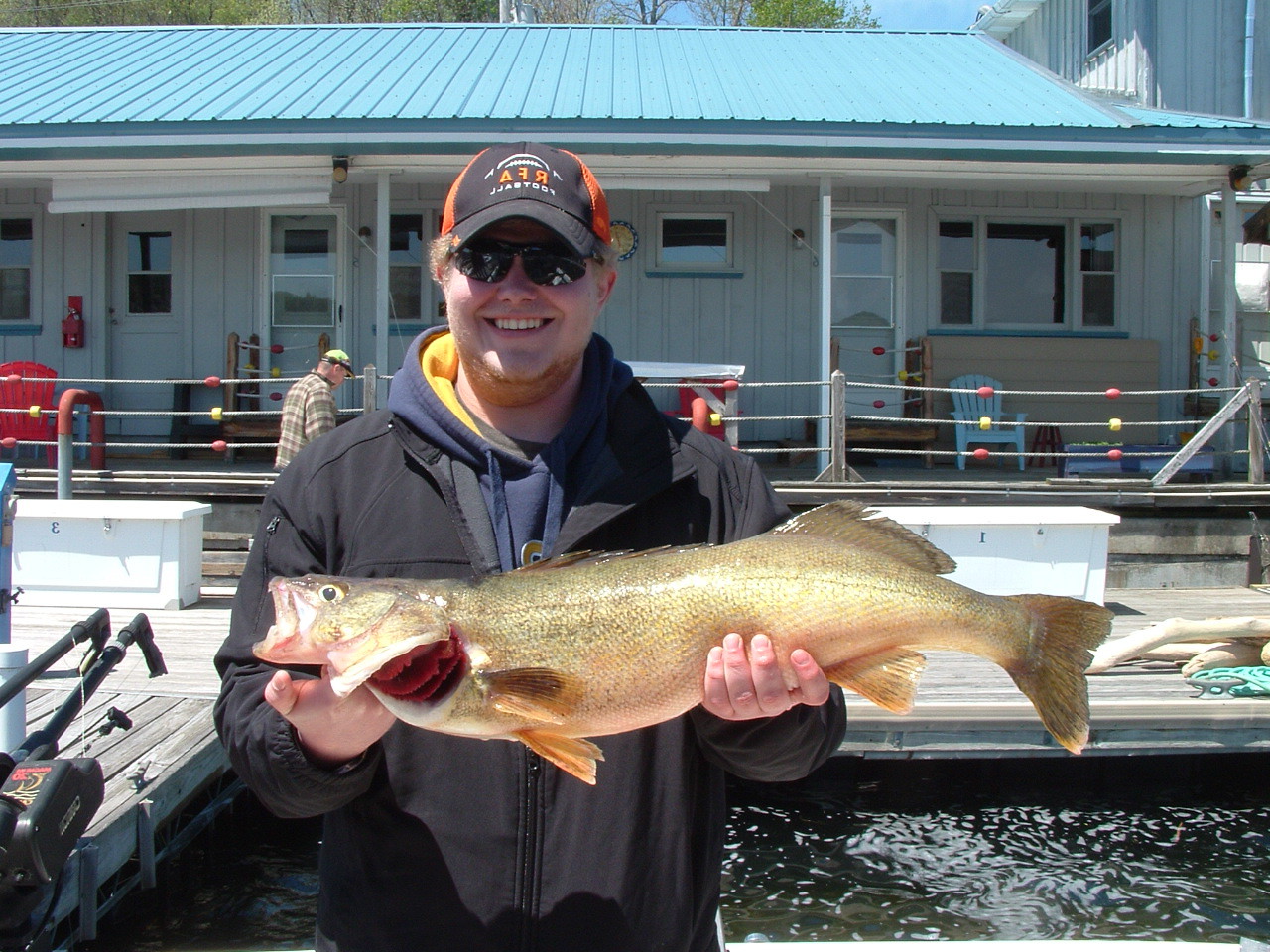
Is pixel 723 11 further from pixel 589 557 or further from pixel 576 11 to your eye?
pixel 589 557

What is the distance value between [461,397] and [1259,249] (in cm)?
1360

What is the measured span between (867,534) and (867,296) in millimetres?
10332

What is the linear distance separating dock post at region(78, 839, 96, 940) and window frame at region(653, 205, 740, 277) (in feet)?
28.6

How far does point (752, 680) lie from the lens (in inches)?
69.3

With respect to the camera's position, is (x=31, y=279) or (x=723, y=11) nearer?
(x=31, y=279)

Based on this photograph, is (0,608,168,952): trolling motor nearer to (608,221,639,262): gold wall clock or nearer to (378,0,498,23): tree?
(608,221,639,262): gold wall clock

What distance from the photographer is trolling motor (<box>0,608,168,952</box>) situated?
9.87ft

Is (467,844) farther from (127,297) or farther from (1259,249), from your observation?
(1259,249)

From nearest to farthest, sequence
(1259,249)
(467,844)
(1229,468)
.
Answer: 1. (467,844)
2. (1229,468)
3. (1259,249)

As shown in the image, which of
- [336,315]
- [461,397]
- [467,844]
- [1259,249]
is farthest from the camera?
[1259,249]

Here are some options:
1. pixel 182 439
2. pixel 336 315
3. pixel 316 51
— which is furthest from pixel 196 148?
pixel 316 51

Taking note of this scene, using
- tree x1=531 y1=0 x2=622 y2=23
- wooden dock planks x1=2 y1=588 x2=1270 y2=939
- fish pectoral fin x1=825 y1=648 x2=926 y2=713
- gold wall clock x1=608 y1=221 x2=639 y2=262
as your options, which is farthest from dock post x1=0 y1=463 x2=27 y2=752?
tree x1=531 y1=0 x2=622 y2=23

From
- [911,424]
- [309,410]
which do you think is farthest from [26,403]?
[911,424]

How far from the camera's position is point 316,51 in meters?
13.1
